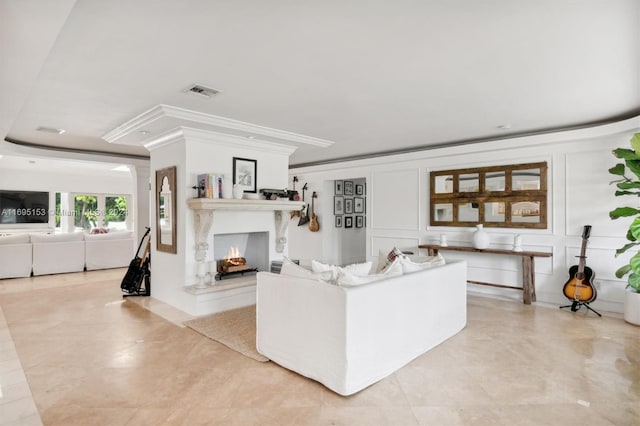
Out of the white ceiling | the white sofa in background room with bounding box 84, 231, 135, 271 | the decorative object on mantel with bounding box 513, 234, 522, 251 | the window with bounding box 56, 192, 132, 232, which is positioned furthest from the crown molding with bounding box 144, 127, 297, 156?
the window with bounding box 56, 192, 132, 232

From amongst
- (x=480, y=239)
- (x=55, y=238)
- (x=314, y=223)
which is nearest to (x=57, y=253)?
(x=55, y=238)

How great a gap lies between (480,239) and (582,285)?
1294 millimetres

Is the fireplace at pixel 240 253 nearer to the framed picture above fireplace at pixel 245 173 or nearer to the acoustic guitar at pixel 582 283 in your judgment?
the framed picture above fireplace at pixel 245 173

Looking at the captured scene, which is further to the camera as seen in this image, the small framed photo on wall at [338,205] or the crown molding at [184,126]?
the small framed photo on wall at [338,205]

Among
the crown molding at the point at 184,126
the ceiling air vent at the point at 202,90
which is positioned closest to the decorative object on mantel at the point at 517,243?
the crown molding at the point at 184,126

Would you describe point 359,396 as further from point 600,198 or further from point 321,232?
point 321,232

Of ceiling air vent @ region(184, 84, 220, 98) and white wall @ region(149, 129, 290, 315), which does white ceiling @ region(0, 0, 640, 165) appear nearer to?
ceiling air vent @ region(184, 84, 220, 98)

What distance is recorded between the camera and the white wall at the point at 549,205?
14.5ft

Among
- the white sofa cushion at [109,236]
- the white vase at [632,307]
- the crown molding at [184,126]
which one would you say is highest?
the crown molding at [184,126]

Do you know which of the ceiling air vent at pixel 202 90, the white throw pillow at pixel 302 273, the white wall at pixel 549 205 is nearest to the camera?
the white throw pillow at pixel 302 273

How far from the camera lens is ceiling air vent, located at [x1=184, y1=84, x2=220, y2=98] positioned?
308 centimetres

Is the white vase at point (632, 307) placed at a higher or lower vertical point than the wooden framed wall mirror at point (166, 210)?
lower

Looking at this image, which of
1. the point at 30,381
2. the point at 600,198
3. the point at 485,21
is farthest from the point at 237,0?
the point at 600,198

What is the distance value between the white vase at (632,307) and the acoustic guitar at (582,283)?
306 millimetres
